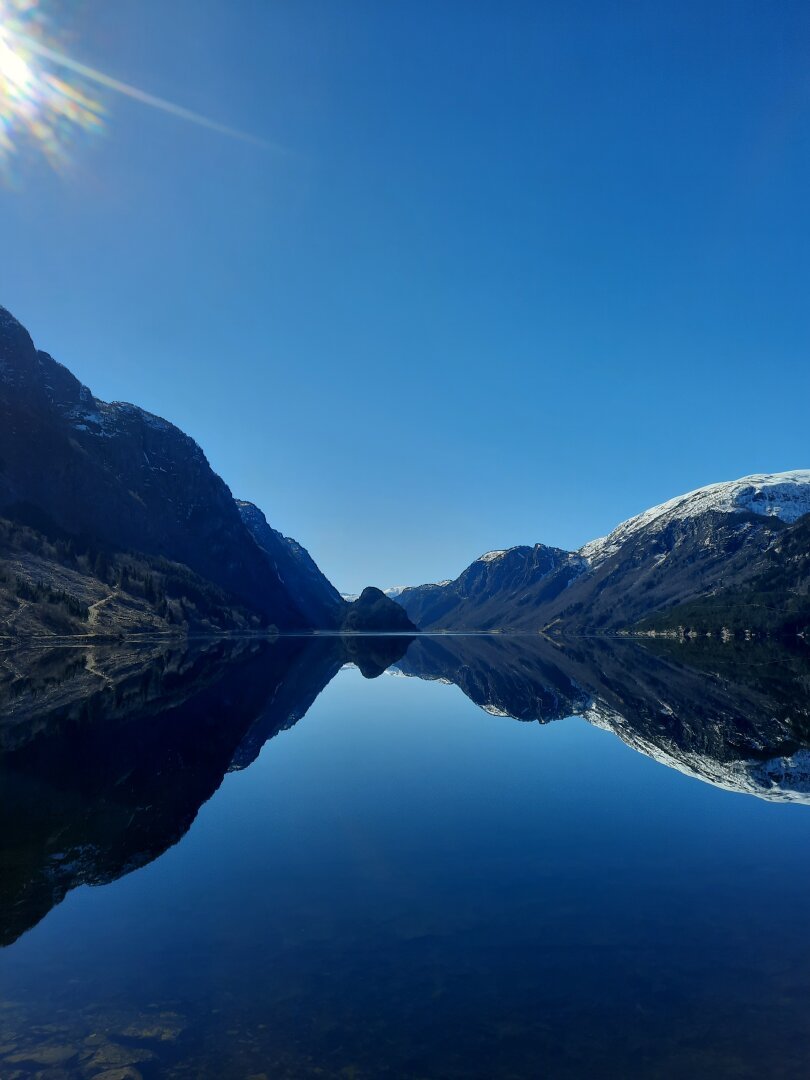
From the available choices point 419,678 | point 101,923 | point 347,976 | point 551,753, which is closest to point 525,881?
point 347,976

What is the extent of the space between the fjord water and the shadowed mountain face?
25cm

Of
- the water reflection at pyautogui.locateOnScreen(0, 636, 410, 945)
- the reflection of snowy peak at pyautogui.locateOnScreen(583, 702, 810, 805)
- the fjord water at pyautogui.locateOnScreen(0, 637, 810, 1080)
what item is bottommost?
the water reflection at pyautogui.locateOnScreen(0, 636, 410, 945)

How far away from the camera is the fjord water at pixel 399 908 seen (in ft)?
38.8

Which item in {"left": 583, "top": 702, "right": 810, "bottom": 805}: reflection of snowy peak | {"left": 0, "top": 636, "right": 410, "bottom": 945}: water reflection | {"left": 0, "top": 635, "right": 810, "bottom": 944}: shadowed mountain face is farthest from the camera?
{"left": 583, "top": 702, "right": 810, "bottom": 805}: reflection of snowy peak

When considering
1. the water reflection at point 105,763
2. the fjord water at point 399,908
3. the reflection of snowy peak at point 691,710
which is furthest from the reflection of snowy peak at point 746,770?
the water reflection at point 105,763

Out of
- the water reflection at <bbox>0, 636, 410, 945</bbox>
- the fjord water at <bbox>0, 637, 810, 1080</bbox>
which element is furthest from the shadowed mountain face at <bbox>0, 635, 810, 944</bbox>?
the fjord water at <bbox>0, 637, 810, 1080</bbox>

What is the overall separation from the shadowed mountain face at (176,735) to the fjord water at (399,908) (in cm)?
25

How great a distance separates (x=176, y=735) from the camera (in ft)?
145

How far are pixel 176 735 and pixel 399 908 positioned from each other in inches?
1230

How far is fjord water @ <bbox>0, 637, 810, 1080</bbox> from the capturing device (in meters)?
11.8

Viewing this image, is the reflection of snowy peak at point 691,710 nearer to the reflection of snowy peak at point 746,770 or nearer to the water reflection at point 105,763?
the reflection of snowy peak at point 746,770

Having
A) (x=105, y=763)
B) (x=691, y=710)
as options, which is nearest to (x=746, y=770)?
(x=691, y=710)

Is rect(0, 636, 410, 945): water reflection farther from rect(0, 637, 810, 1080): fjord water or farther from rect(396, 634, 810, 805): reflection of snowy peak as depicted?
rect(396, 634, 810, 805): reflection of snowy peak

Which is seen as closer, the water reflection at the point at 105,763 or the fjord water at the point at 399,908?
the fjord water at the point at 399,908
